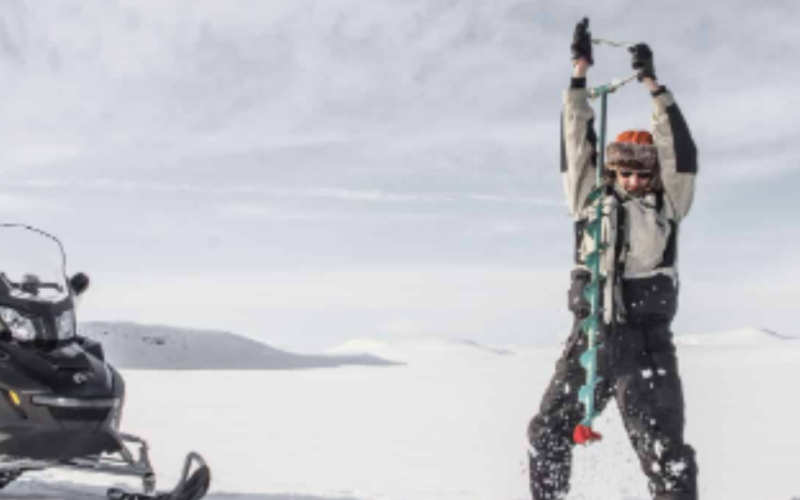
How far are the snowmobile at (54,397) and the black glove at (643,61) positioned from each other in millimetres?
2556

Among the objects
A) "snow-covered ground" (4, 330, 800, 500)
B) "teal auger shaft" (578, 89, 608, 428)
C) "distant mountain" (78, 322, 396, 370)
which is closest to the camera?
"teal auger shaft" (578, 89, 608, 428)

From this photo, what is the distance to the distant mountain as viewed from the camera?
33.8 metres

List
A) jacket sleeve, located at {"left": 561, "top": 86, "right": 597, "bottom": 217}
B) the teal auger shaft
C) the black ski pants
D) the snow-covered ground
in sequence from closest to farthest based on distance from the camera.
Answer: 1. the black ski pants
2. the teal auger shaft
3. jacket sleeve, located at {"left": 561, "top": 86, "right": 597, "bottom": 217}
4. the snow-covered ground

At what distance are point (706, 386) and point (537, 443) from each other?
474 inches

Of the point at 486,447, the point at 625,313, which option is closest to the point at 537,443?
the point at 625,313

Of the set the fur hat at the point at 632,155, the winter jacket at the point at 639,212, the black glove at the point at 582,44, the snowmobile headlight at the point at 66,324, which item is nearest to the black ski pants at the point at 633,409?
the winter jacket at the point at 639,212

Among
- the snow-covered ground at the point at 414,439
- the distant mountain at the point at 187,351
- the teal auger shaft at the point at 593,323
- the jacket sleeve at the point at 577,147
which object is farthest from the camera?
the distant mountain at the point at 187,351

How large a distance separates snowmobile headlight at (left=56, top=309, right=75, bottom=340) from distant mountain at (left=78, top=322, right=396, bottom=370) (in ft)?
92.0

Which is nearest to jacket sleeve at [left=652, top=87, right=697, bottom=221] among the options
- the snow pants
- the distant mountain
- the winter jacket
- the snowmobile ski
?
the winter jacket

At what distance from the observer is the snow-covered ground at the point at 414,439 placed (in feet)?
20.3

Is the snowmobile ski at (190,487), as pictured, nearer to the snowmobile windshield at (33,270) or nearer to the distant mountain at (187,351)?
the snowmobile windshield at (33,270)

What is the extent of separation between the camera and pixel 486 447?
8.38 meters

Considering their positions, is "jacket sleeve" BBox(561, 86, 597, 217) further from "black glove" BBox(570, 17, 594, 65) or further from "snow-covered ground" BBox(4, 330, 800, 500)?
"snow-covered ground" BBox(4, 330, 800, 500)

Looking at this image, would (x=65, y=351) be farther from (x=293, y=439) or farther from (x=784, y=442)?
(x=784, y=442)
